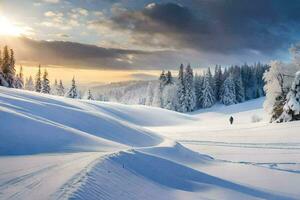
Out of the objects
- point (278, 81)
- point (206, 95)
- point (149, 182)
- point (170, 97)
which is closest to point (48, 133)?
point (149, 182)

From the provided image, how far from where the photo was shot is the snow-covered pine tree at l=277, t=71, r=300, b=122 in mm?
38875

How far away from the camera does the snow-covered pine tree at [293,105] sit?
38.9m

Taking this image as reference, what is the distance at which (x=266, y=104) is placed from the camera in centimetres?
5203

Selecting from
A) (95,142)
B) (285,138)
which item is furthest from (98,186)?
(285,138)

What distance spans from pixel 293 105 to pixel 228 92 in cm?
A: 6592

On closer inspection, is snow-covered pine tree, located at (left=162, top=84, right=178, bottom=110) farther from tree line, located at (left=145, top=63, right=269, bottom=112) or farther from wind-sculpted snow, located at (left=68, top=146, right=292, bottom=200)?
wind-sculpted snow, located at (left=68, top=146, right=292, bottom=200)

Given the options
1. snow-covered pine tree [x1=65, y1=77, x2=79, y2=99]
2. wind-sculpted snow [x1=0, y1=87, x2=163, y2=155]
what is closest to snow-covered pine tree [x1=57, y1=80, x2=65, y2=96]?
snow-covered pine tree [x1=65, y1=77, x2=79, y2=99]

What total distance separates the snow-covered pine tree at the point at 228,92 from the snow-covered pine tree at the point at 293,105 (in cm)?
6350

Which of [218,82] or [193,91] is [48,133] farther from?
[218,82]

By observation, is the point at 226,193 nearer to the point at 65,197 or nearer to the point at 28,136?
the point at 65,197

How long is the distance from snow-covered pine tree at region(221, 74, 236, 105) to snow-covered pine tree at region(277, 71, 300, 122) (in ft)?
208

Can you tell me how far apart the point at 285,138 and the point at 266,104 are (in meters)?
22.5

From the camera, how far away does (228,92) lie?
105062 mm

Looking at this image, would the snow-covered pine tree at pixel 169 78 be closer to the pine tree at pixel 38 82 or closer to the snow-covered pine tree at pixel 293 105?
the pine tree at pixel 38 82
